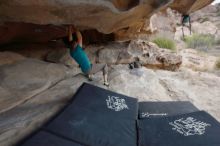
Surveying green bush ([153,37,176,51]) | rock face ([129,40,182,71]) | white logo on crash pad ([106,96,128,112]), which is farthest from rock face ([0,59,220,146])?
green bush ([153,37,176,51])

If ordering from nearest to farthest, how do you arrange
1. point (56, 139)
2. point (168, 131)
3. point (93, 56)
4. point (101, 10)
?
point (56, 139), point (168, 131), point (101, 10), point (93, 56)

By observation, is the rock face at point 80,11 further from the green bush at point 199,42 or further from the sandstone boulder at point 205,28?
the sandstone boulder at point 205,28

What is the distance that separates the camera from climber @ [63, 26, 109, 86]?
17.5 ft

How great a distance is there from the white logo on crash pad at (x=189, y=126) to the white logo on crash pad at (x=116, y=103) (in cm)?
76

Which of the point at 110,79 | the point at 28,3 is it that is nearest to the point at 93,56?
the point at 110,79

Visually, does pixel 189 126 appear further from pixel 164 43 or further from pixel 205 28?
pixel 205 28

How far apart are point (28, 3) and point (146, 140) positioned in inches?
89.9

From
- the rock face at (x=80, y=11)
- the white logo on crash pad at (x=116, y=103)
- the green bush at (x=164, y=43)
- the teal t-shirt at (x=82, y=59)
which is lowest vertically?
the white logo on crash pad at (x=116, y=103)

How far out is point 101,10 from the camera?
420 cm

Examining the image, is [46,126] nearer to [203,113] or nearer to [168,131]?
[168,131]

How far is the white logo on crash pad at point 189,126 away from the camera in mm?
3488

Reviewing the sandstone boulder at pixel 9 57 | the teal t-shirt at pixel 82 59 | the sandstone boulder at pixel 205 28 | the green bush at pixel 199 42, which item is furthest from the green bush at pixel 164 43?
the sandstone boulder at pixel 205 28

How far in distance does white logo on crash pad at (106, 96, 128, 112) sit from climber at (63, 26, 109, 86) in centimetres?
102

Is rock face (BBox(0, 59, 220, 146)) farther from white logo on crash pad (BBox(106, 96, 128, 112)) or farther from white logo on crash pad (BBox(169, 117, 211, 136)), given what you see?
white logo on crash pad (BBox(169, 117, 211, 136))
